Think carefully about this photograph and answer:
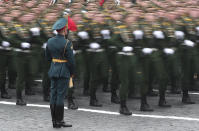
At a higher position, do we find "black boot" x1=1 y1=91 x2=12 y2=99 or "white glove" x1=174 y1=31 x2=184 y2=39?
"white glove" x1=174 y1=31 x2=184 y2=39

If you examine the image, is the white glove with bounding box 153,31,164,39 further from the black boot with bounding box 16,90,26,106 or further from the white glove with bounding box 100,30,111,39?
the black boot with bounding box 16,90,26,106

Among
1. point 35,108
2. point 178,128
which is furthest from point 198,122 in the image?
point 35,108

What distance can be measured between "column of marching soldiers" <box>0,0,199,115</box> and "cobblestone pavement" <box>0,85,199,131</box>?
0.23m

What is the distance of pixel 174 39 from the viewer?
25.7ft

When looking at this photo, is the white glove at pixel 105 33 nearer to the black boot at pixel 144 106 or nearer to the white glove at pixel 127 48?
the white glove at pixel 127 48

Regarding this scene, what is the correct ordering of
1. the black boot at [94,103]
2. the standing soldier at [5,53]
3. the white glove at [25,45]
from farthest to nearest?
1. the black boot at [94,103]
2. the standing soldier at [5,53]
3. the white glove at [25,45]

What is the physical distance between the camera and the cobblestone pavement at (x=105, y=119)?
7086 mm

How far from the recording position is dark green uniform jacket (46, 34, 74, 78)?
267 inches

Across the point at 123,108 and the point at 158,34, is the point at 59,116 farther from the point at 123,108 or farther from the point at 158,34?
the point at 158,34

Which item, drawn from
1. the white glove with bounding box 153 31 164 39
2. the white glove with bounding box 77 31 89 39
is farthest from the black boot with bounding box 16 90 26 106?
the white glove with bounding box 153 31 164 39

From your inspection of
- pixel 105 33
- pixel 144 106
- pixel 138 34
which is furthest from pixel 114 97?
pixel 138 34

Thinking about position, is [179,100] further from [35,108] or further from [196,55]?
[35,108]

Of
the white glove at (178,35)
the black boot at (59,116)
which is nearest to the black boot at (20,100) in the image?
the black boot at (59,116)

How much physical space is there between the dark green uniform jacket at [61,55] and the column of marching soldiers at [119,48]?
3.61 feet
